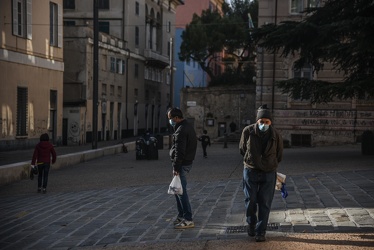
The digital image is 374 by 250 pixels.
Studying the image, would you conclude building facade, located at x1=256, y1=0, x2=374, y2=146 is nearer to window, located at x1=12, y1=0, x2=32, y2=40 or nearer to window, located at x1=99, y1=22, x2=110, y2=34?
window, located at x1=12, y1=0, x2=32, y2=40

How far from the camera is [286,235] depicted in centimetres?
777

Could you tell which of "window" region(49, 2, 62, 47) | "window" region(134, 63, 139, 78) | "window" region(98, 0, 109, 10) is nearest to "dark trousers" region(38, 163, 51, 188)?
"window" region(49, 2, 62, 47)

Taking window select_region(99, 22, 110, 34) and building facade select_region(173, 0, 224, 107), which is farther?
building facade select_region(173, 0, 224, 107)

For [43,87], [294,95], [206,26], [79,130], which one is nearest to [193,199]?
[294,95]

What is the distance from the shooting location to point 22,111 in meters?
30.8

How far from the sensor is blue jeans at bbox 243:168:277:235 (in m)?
7.39

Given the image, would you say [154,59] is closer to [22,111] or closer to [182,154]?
[22,111]

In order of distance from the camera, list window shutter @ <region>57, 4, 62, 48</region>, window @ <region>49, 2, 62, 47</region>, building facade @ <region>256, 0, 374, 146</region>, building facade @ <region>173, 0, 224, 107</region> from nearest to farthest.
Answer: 1. building facade @ <region>256, 0, 374, 146</region>
2. window @ <region>49, 2, 62, 47</region>
3. window shutter @ <region>57, 4, 62, 48</region>
4. building facade @ <region>173, 0, 224, 107</region>

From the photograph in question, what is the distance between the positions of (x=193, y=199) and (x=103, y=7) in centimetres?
4065

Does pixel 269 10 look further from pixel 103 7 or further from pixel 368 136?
pixel 103 7

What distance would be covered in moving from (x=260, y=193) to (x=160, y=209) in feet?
11.4

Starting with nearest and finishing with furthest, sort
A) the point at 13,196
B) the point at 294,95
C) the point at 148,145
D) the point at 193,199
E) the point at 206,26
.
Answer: the point at 193,199 → the point at 13,196 → the point at 294,95 → the point at 148,145 → the point at 206,26

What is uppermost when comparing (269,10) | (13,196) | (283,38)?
(269,10)

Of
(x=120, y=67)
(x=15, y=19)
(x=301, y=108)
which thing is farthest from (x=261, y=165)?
(x=120, y=67)
